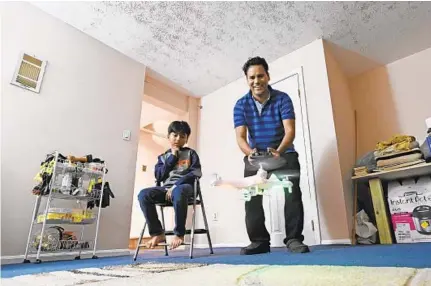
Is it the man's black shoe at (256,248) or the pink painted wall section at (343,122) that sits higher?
the pink painted wall section at (343,122)

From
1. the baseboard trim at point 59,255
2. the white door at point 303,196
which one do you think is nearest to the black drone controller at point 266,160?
the white door at point 303,196

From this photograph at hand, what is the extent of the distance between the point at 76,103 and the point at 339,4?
8.24ft

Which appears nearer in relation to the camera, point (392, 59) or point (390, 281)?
point (390, 281)

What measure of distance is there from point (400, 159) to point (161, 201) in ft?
6.02

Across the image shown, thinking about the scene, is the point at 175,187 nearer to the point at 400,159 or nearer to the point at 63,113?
the point at 63,113

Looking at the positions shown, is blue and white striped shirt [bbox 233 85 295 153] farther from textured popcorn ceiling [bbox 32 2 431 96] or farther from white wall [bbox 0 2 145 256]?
white wall [bbox 0 2 145 256]

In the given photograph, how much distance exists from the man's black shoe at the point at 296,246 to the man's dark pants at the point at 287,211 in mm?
21

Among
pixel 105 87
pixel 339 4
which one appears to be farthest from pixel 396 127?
pixel 105 87

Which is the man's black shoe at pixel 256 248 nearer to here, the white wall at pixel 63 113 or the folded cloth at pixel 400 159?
the folded cloth at pixel 400 159

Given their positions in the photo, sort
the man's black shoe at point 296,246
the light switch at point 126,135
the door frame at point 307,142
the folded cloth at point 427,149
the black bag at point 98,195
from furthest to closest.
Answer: the light switch at point 126,135 → the door frame at point 307,142 → the black bag at point 98,195 → the folded cloth at point 427,149 → the man's black shoe at point 296,246

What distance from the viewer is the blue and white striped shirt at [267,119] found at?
1.58 m

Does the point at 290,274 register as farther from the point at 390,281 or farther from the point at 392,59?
the point at 392,59

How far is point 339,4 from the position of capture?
7.73ft

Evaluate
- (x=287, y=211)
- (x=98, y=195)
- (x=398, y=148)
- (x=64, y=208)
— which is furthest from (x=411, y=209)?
(x=64, y=208)
